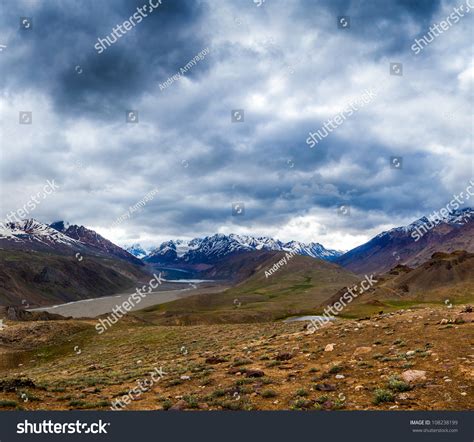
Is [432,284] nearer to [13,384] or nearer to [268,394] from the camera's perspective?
[268,394]

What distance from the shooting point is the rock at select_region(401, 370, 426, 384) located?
54.3 feet

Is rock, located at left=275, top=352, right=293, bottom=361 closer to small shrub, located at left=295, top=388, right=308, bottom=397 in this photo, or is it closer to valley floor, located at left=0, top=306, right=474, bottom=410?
valley floor, located at left=0, top=306, right=474, bottom=410

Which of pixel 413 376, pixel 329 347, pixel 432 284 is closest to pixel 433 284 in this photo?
pixel 432 284

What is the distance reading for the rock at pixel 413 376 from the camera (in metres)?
16.6

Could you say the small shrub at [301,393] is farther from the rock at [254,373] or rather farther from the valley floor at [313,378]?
the rock at [254,373]

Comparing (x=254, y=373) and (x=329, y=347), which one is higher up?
(x=329, y=347)

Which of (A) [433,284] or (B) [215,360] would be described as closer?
(B) [215,360]

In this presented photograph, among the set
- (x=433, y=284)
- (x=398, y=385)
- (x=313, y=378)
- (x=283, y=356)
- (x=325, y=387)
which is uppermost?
(x=433, y=284)

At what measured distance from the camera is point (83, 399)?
18312mm

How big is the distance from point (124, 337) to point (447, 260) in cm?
14112

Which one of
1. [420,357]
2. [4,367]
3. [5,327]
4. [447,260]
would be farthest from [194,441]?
[447,260]

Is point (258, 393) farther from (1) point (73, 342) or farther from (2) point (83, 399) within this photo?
(1) point (73, 342)

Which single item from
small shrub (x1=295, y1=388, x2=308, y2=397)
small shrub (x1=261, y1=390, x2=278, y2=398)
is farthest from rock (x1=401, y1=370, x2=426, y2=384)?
small shrub (x1=261, y1=390, x2=278, y2=398)

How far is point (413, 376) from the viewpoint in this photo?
16875mm
